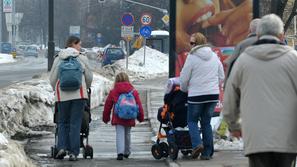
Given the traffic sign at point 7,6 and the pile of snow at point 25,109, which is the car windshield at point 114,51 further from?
the pile of snow at point 25,109

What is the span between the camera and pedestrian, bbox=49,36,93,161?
1114cm

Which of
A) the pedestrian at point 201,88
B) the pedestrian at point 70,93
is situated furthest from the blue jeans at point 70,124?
the pedestrian at point 201,88

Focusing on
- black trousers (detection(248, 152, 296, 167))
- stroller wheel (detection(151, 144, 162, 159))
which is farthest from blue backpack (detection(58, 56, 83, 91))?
black trousers (detection(248, 152, 296, 167))

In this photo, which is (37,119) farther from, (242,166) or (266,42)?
(266,42)

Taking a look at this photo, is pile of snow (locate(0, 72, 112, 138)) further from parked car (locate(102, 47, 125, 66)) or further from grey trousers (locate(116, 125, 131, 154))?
parked car (locate(102, 47, 125, 66))

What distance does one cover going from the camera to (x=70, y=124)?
11.3 m

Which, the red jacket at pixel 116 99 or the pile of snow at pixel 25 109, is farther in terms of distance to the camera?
the pile of snow at pixel 25 109

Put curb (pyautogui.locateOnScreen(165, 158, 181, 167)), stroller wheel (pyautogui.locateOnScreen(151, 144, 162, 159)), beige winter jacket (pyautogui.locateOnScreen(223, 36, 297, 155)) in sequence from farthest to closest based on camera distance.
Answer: stroller wheel (pyautogui.locateOnScreen(151, 144, 162, 159)) → curb (pyautogui.locateOnScreen(165, 158, 181, 167)) → beige winter jacket (pyautogui.locateOnScreen(223, 36, 297, 155))

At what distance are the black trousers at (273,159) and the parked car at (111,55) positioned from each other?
155 ft

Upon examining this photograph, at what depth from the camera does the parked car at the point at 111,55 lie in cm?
5394

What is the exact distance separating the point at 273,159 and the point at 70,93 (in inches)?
214

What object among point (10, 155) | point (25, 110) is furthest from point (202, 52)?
point (25, 110)

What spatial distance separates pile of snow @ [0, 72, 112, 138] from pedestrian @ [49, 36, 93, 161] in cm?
256

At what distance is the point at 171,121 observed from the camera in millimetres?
11297
